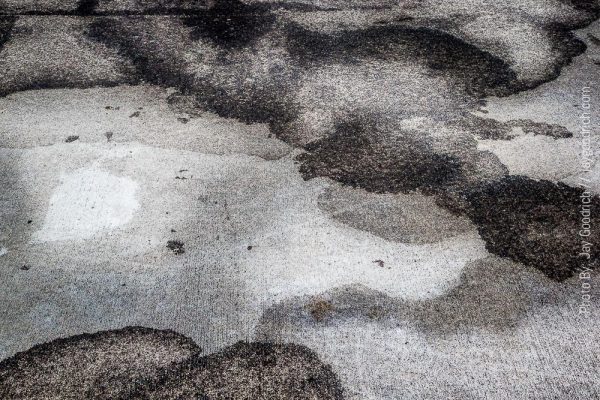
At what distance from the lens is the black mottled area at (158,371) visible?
7.39ft

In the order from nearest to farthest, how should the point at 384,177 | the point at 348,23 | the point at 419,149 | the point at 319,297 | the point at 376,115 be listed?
1. the point at 319,297
2. the point at 384,177
3. the point at 419,149
4. the point at 376,115
5. the point at 348,23

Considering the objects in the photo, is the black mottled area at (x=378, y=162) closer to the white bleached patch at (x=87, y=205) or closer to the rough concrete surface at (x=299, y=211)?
the rough concrete surface at (x=299, y=211)

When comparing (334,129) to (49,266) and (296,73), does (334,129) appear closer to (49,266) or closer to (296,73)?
(296,73)

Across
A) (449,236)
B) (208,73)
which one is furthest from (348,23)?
(449,236)

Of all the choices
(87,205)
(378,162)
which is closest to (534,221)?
(378,162)

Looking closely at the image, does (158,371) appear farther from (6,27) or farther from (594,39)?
(594,39)

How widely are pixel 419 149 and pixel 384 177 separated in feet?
1.33

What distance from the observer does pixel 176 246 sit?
2939mm

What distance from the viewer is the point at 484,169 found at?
3395mm

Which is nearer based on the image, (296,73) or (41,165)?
(41,165)

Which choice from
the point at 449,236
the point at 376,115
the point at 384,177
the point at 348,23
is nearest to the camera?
the point at 449,236

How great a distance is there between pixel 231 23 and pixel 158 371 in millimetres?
3701

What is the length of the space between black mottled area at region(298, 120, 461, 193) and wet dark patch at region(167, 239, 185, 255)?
909 millimetres

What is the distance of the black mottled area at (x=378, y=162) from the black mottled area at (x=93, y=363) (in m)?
1.42
